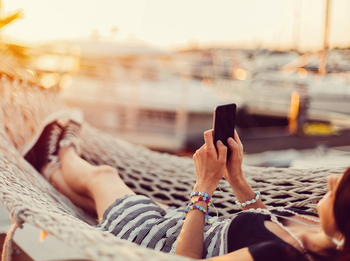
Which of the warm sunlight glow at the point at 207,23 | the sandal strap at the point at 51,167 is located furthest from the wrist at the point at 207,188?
the warm sunlight glow at the point at 207,23

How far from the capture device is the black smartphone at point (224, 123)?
752 millimetres

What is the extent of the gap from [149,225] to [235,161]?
1.08 ft

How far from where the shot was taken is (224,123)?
2.51ft

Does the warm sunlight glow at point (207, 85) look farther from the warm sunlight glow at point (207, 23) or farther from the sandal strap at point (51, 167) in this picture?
the sandal strap at point (51, 167)

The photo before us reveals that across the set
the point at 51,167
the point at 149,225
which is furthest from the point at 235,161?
the point at 51,167

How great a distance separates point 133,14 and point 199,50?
180 centimetres

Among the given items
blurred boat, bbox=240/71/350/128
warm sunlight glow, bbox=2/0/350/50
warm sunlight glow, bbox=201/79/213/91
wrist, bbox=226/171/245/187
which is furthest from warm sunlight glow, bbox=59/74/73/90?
wrist, bbox=226/171/245/187

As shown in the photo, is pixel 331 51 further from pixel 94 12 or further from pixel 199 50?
pixel 94 12

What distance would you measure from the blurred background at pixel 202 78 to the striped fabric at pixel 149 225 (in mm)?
2844

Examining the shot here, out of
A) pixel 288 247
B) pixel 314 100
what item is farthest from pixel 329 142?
pixel 288 247

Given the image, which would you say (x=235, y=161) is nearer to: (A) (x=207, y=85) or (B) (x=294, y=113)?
(B) (x=294, y=113)

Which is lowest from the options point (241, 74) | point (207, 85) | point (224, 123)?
point (224, 123)

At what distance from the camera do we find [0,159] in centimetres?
94

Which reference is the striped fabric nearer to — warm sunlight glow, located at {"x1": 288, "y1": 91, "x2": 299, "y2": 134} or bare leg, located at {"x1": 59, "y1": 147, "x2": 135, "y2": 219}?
bare leg, located at {"x1": 59, "y1": 147, "x2": 135, "y2": 219}
